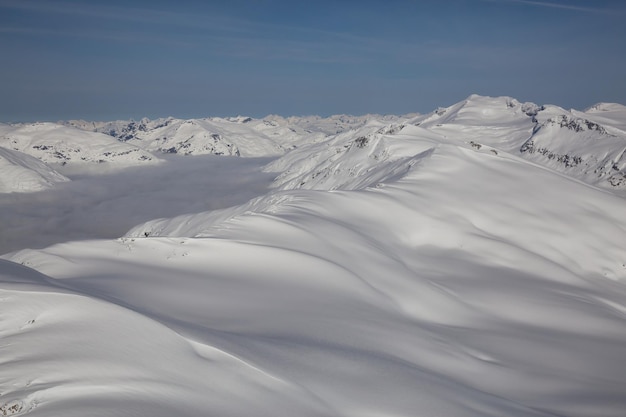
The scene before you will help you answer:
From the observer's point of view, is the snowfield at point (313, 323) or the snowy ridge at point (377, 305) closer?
the snowfield at point (313, 323)

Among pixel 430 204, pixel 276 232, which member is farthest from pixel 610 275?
pixel 276 232

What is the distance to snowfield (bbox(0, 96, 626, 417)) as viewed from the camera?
13.6m

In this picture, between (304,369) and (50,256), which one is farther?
(50,256)

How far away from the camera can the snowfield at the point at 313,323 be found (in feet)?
44.5

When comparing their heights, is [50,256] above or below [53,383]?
below

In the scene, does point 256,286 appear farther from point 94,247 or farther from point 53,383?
point 53,383

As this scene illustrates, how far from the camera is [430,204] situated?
60.2m

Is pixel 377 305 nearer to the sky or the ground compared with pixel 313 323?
nearer to the ground

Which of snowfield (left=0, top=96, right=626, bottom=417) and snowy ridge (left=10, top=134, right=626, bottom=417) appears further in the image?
snowy ridge (left=10, top=134, right=626, bottom=417)

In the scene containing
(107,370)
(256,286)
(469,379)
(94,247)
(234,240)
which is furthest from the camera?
(234,240)

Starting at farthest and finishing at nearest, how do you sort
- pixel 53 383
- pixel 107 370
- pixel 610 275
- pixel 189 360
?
1. pixel 610 275
2. pixel 189 360
3. pixel 107 370
4. pixel 53 383

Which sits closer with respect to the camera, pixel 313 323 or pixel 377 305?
pixel 313 323

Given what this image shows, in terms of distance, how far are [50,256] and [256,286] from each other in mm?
11372

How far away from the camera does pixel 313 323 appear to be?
71.6 feet
